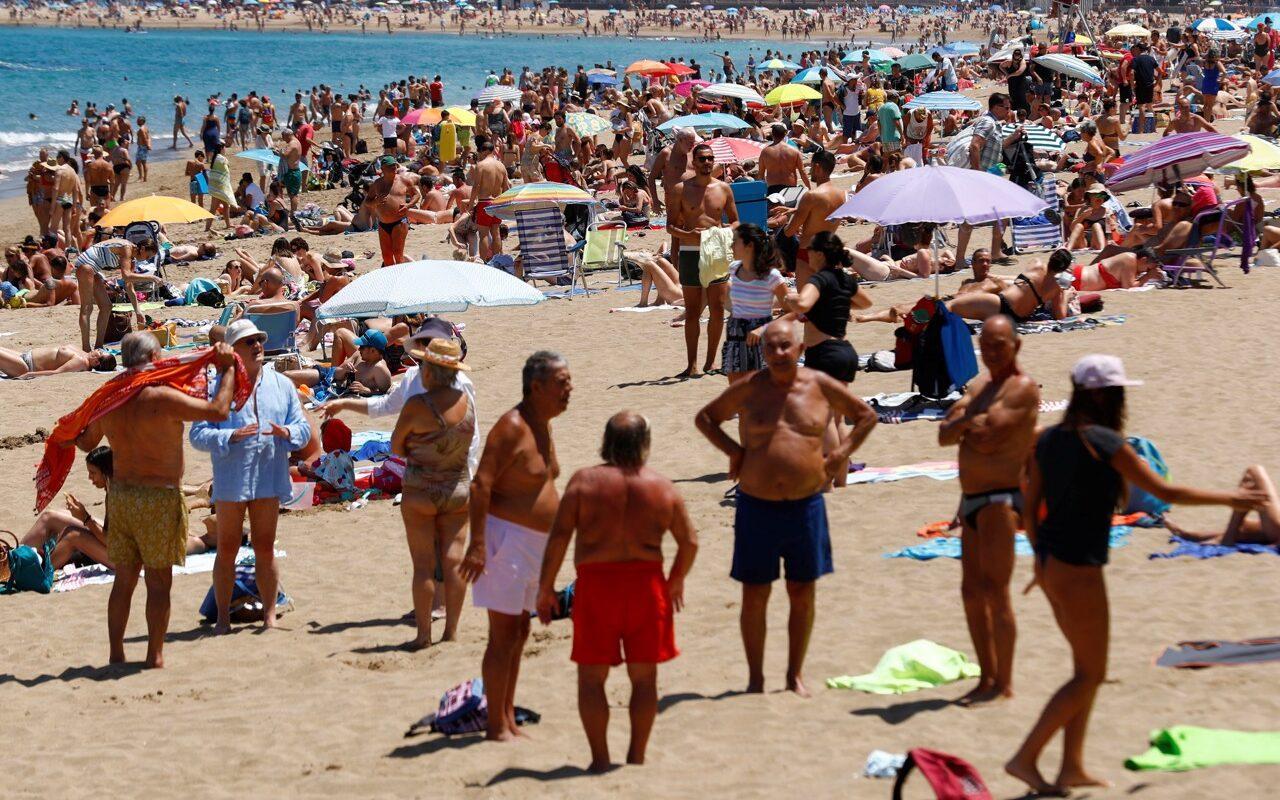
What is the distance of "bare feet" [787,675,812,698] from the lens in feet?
18.1

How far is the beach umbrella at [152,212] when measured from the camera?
49.2ft

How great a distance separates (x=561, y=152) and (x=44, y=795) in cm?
2002

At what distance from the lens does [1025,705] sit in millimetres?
5238

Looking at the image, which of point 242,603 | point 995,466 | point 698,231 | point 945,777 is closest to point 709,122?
point 698,231

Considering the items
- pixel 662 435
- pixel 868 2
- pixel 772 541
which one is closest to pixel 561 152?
pixel 662 435

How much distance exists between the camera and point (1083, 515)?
4266mm

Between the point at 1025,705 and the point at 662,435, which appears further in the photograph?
the point at 662,435

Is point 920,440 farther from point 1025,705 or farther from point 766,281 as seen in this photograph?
point 1025,705

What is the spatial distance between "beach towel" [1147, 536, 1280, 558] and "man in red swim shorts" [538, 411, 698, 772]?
2.99 metres

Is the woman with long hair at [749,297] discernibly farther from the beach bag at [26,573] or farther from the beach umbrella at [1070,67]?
the beach umbrella at [1070,67]

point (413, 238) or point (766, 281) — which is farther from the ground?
point (766, 281)

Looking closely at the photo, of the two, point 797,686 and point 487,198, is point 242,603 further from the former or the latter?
point 487,198

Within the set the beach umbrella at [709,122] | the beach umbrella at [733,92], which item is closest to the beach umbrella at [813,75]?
the beach umbrella at [733,92]

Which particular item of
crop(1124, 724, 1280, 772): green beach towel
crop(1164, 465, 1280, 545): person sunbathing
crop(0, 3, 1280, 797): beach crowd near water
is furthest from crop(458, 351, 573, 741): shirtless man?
crop(1164, 465, 1280, 545): person sunbathing
